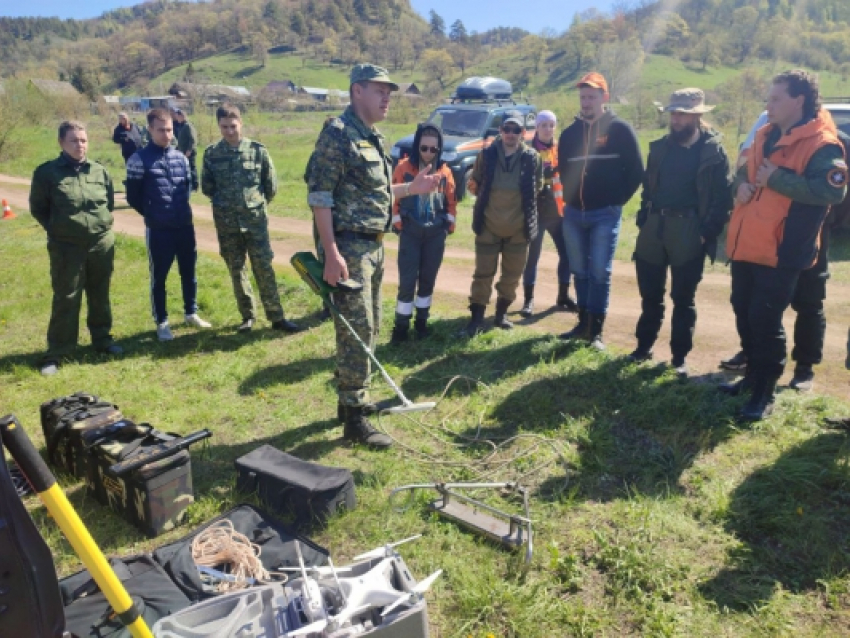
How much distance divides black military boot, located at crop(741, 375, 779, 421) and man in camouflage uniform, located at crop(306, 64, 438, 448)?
249cm

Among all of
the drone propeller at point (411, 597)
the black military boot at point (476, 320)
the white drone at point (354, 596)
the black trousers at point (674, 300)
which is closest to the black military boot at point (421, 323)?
the black military boot at point (476, 320)

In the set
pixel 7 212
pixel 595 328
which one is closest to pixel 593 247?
pixel 595 328

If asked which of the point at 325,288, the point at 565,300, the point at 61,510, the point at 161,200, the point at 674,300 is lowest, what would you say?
the point at 565,300

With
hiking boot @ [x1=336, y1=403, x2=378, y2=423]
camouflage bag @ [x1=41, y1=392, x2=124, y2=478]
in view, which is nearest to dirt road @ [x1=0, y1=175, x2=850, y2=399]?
hiking boot @ [x1=336, y1=403, x2=378, y2=423]

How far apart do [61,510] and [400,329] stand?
444 centimetres

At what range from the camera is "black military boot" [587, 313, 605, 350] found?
560 centimetres

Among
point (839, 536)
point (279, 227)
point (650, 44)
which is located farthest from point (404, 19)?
point (839, 536)

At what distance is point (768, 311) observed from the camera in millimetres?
4027

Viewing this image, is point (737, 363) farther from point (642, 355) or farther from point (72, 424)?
point (72, 424)

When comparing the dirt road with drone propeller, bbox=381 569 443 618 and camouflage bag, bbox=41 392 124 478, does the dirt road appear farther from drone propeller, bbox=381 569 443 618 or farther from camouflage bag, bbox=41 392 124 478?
camouflage bag, bbox=41 392 124 478

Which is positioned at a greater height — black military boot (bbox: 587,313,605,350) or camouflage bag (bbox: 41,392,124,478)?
black military boot (bbox: 587,313,605,350)

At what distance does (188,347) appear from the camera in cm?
616

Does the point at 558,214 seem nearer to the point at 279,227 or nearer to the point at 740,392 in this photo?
the point at 740,392

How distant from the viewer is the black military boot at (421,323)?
19.6ft
